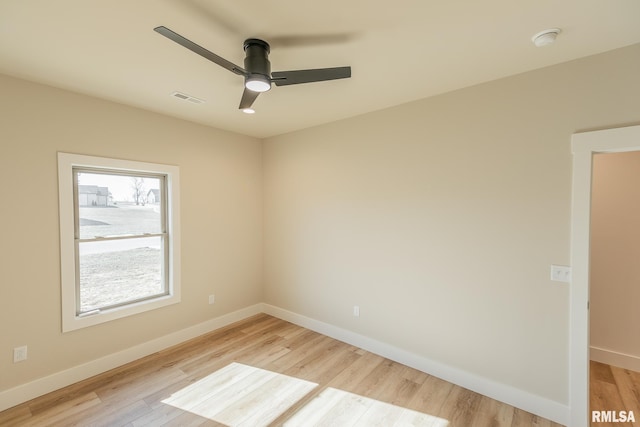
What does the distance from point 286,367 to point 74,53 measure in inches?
127

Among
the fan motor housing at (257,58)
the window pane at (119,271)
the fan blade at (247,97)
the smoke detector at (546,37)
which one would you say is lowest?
the window pane at (119,271)

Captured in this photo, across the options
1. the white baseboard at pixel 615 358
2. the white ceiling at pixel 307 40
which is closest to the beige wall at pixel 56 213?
the white ceiling at pixel 307 40

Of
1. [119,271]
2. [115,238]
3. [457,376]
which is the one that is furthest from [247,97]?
[457,376]

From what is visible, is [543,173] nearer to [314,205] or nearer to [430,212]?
[430,212]

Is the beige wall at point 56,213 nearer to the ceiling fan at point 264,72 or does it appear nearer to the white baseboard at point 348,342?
the white baseboard at point 348,342

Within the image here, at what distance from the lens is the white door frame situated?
6.63ft

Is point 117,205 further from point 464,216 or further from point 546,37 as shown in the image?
point 546,37

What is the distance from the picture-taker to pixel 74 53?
1977 mm

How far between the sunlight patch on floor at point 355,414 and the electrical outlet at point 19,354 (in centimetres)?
231

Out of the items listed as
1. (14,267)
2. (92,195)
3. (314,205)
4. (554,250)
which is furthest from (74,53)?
(554,250)

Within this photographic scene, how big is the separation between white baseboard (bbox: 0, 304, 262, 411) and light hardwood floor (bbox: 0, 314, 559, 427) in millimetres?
67

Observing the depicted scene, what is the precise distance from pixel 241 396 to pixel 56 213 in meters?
2.35

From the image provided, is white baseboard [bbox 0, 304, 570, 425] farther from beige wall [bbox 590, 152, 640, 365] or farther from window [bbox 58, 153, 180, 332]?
beige wall [bbox 590, 152, 640, 365]

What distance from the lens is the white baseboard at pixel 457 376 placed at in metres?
2.19
